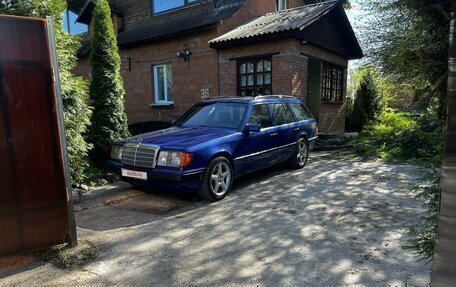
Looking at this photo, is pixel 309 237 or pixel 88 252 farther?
pixel 309 237

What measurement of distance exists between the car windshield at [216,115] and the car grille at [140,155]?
1427 mm

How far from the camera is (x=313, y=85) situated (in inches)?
453

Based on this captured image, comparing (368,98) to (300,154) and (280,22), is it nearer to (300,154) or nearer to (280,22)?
(280,22)

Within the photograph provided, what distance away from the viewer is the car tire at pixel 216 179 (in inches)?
201

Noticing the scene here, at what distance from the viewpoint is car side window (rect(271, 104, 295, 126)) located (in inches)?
270

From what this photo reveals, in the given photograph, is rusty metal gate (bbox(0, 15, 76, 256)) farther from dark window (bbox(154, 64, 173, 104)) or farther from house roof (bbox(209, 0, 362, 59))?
dark window (bbox(154, 64, 173, 104))

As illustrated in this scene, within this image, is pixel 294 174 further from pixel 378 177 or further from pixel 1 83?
pixel 1 83

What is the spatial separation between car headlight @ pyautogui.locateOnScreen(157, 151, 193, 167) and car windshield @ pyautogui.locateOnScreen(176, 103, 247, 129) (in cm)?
137

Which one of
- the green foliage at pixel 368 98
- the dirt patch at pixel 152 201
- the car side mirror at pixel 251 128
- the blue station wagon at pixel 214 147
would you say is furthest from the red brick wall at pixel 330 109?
the dirt patch at pixel 152 201

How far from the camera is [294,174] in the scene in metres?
7.22

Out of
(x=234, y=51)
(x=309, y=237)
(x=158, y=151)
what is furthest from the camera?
(x=234, y=51)

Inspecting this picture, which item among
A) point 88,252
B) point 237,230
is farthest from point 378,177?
point 88,252

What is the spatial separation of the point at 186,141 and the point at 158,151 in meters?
0.45

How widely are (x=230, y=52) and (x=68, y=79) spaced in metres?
6.64
